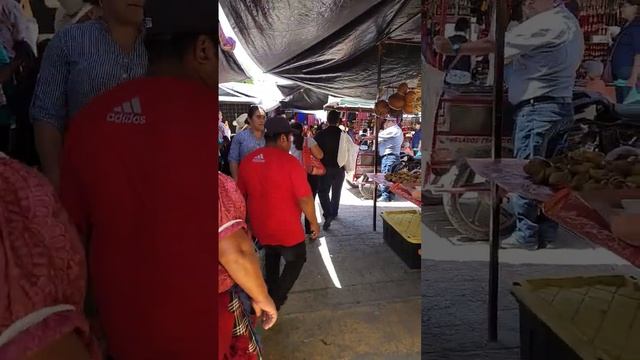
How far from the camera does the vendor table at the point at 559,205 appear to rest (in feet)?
3.27

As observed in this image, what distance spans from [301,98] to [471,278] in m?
0.76

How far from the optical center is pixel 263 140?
110cm

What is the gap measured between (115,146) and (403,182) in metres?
0.78

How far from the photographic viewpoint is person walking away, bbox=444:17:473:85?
1.26m

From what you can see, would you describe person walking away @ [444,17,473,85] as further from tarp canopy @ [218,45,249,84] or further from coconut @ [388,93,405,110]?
tarp canopy @ [218,45,249,84]

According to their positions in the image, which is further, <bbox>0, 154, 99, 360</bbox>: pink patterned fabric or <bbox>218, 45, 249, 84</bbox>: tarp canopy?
<bbox>218, 45, 249, 84</bbox>: tarp canopy

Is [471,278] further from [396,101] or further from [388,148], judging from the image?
[396,101]

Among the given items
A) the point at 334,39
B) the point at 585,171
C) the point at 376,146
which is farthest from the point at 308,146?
the point at 585,171

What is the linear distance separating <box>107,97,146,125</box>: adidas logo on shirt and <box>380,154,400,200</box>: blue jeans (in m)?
0.73

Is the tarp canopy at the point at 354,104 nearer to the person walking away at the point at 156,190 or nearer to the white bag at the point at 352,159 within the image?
the white bag at the point at 352,159

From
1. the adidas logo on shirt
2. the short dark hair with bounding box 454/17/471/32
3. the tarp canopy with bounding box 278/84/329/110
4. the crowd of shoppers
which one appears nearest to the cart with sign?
the short dark hair with bounding box 454/17/471/32

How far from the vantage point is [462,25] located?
50.1 inches

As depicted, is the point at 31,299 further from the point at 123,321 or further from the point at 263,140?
the point at 263,140

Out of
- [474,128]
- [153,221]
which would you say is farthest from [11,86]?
[474,128]
